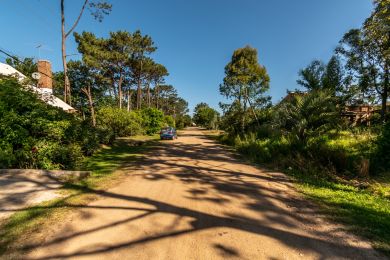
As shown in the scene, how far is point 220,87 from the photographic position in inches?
949

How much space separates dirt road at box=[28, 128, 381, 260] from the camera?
3.22 m

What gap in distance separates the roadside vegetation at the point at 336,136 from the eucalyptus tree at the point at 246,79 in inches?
3.6

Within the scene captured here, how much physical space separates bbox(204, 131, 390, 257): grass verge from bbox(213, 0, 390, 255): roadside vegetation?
0.04ft

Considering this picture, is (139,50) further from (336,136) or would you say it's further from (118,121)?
(336,136)

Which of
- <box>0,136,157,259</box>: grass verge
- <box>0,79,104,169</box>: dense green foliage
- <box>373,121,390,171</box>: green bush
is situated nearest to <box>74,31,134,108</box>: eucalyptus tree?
<box>0,79,104,169</box>: dense green foliage

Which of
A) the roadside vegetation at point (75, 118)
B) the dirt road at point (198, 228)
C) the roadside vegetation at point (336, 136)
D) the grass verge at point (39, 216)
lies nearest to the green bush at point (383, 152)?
the roadside vegetation at point (336, 136)

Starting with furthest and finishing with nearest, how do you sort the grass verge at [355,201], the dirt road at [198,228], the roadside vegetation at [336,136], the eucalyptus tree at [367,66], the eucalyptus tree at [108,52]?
the eucalyptus tree at [108,52] → the eucalyptus tree at [367,66] → the roadside vegetation at [336,136] → the grass verge at [355,201] → the dirt road at [198,228]

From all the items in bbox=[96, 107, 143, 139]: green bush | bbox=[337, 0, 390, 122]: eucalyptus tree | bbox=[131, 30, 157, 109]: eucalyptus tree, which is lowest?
bbox=[96, 107, 143, 139]: green bush

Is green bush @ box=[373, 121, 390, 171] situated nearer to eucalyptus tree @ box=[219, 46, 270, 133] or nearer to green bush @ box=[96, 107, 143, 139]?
eucalyptus tree @ box=[219, 46, 270, 133]

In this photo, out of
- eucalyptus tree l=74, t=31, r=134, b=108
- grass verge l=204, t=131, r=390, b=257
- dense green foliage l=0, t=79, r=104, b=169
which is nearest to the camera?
grass verge l=204, t=131, r=390, b=257

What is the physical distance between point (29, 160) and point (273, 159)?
9.72 meters

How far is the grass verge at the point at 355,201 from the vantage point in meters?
3.97

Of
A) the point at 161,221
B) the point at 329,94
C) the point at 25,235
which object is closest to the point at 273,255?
the point at 161,221

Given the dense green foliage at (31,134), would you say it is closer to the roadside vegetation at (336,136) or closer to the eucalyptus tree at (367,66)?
the roadside vegetation at (336,136)
